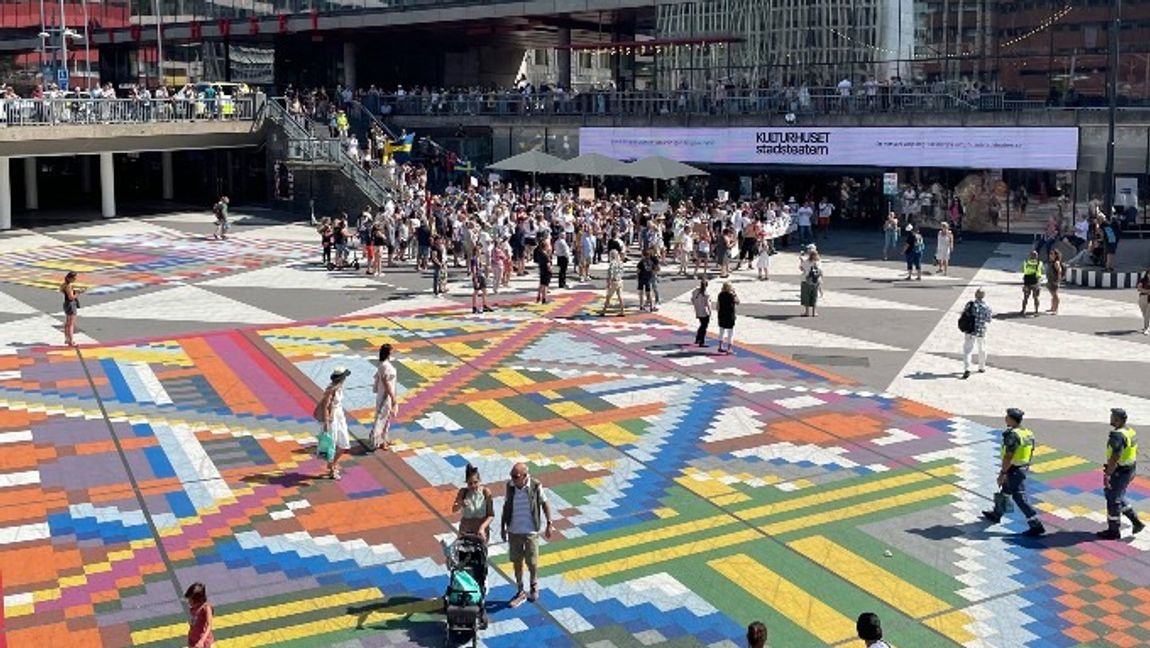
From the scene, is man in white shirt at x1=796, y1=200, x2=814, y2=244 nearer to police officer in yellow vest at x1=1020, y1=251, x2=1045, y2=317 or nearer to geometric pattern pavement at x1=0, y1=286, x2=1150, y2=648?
police officer in yellow vest at x1=1020, y1=251, x2=1045, y2=317

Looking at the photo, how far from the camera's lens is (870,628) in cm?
847

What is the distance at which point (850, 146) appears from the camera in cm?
4003

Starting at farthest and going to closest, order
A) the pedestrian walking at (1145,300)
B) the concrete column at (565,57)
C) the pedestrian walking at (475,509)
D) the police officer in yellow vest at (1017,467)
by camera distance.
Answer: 1. the concrete column at (565,57)
2. the pedestrian walking at (1145,300)
3. the police officer in yellow vest at (1017,467)
4. the pedestrian walking at (475,509)

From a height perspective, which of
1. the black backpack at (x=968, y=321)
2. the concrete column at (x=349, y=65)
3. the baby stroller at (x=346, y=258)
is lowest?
the black backpack at (x=968, y=321)

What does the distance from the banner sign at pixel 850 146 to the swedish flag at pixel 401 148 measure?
6453 mm

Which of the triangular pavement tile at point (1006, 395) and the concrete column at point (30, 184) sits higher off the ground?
the concrete column at point (30, 184)

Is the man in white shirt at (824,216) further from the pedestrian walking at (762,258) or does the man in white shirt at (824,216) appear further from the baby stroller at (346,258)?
the baby stroller at (346,258)

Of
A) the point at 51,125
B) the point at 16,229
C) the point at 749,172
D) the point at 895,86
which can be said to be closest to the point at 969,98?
the point at 895,86

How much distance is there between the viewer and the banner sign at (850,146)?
3641 cm

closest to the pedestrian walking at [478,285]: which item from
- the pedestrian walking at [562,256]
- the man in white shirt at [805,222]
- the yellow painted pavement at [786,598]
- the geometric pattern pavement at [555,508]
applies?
the pedestrian walking at [562,256]

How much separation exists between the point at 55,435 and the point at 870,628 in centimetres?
1226

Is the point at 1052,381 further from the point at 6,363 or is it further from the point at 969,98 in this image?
the point at 969,98

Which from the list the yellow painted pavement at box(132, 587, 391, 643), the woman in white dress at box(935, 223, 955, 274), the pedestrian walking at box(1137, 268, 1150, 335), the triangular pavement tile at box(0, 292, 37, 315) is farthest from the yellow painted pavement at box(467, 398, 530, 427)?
the woman in white dress at box(935, 223, 955, 274)

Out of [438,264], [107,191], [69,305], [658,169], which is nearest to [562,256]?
[438,264]
